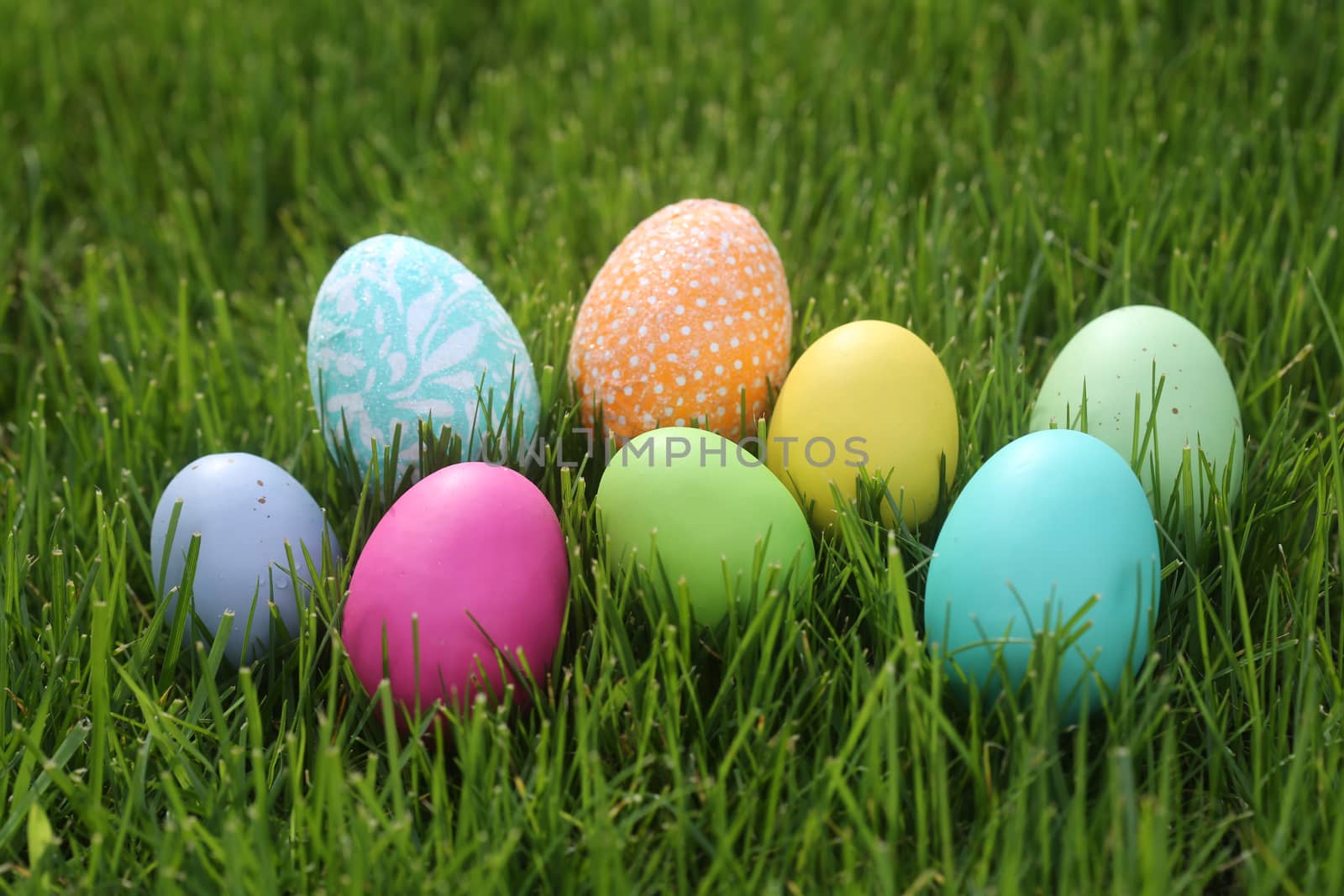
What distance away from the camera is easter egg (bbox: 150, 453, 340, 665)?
132cm

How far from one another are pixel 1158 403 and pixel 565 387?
2.57 feet

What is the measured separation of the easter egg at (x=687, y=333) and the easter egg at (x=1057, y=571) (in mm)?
390

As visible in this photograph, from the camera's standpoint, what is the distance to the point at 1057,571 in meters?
1.12

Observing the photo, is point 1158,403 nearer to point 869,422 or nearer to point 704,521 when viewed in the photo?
point 869,422

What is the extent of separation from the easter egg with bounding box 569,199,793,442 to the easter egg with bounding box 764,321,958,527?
102 mm

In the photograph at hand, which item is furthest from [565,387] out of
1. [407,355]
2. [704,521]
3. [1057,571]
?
[1057,571]

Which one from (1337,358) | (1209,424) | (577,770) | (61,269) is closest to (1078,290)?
(1337,358)

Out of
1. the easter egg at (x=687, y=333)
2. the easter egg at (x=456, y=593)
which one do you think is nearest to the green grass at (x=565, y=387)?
the easter egg at (x=456, y=593)

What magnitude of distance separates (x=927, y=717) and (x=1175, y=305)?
98cm

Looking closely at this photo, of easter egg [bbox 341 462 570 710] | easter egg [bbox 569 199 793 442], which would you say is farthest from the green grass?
easter egg [bbox 569 199 793 442]

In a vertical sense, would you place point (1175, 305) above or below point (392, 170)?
below

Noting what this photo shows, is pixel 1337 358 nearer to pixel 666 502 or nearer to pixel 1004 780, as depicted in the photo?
pixel 1004 780

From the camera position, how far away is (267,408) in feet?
5.93

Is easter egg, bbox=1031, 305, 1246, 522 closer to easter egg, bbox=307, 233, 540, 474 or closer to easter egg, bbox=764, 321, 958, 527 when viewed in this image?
easter egg, bbox=764, 321, 958, 527
